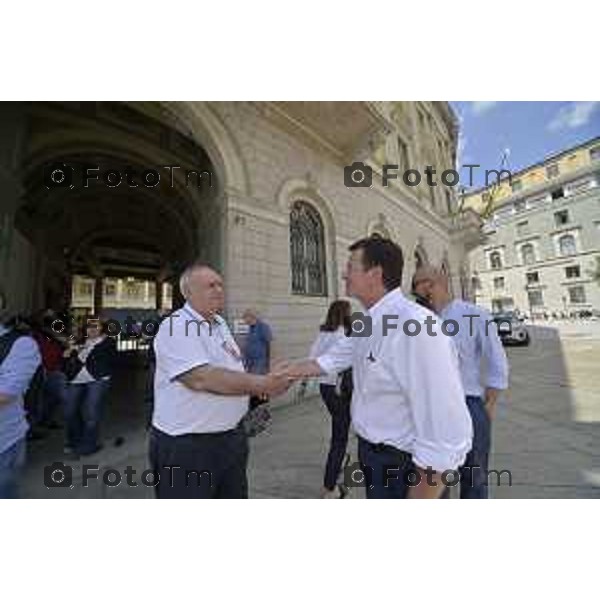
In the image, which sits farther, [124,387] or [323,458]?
[124,387]

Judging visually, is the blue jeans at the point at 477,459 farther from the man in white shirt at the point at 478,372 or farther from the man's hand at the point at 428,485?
the man's hand at the point at 428,485

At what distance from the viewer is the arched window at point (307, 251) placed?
302 inches

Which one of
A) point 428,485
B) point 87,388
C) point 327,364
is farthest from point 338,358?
point 87,388

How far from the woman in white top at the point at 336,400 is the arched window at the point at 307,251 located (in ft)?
13.1

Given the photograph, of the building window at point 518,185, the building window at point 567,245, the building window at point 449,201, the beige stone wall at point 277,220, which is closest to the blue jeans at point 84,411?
the beige stone wall at point 277,220

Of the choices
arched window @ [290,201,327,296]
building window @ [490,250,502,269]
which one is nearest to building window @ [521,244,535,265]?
building window @ [490,250,502,269]

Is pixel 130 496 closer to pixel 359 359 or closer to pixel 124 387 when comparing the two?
pixel 359 359

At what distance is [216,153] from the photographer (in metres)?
6.35

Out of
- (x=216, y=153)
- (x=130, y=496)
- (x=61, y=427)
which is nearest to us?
(x=130, y=496)

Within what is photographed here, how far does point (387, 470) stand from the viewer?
5.20 feet

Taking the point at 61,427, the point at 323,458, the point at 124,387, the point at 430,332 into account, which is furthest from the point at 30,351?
the point at 124,387

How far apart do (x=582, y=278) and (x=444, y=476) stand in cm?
4367

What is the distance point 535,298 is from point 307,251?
132 ft

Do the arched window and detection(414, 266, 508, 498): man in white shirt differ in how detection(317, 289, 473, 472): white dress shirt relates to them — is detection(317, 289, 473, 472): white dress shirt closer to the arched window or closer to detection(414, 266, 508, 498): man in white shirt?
detection(414, 266, 508, 498): man in white shirt
